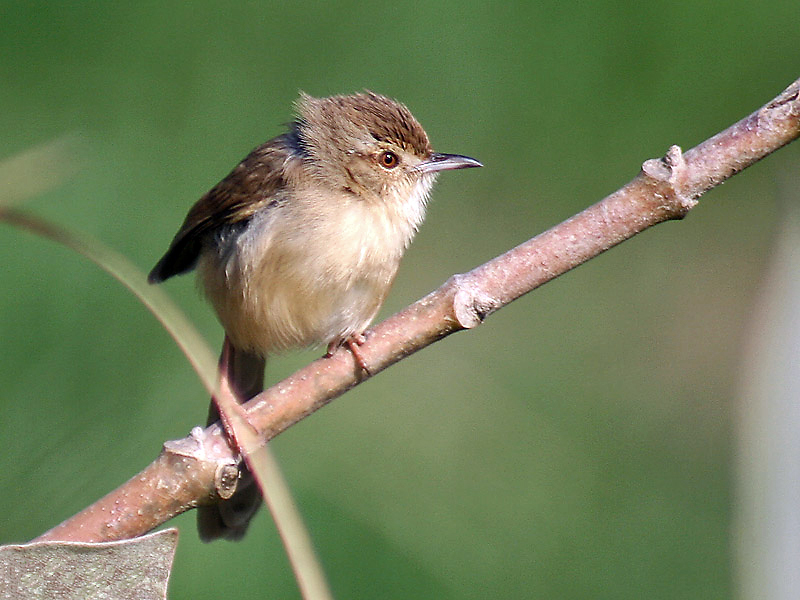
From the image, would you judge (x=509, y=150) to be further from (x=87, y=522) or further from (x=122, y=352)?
(x=87, y=522)

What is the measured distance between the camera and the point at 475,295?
1.91 m

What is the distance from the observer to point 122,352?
3836 mm

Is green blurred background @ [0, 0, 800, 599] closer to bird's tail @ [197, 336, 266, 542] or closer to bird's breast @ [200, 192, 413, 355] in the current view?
bird's tail @ [197, 336, 266, 542]

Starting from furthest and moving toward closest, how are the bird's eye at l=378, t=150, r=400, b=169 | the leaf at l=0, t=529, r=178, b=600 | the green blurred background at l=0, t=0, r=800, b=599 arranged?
the green blurred background at l=0, t=0, r=800, b=599 < the bird's eye at l=378, t=150, r=400, b=169 < the leaf at l=0, t=529, r=178, b=600

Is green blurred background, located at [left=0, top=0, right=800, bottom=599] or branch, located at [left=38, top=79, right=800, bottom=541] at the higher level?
green blurred background, located at [left=0, top=0, right=800, bottom=599]

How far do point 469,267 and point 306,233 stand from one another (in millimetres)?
1931

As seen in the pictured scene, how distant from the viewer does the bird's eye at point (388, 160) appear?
334cm

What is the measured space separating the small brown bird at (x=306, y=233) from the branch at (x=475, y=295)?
76 cm

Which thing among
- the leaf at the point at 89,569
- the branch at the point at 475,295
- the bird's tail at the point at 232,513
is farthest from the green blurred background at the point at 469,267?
the leaf at the point at 89,569

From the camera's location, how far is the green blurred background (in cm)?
390

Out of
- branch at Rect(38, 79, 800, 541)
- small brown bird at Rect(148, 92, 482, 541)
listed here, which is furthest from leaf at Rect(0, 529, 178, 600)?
small brown bird at Rect(148, 92, 482, 541)

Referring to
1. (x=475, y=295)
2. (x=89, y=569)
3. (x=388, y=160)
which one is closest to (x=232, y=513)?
(x=388, y=160)

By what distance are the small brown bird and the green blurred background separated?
1.36 feet

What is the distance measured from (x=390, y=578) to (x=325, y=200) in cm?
154
